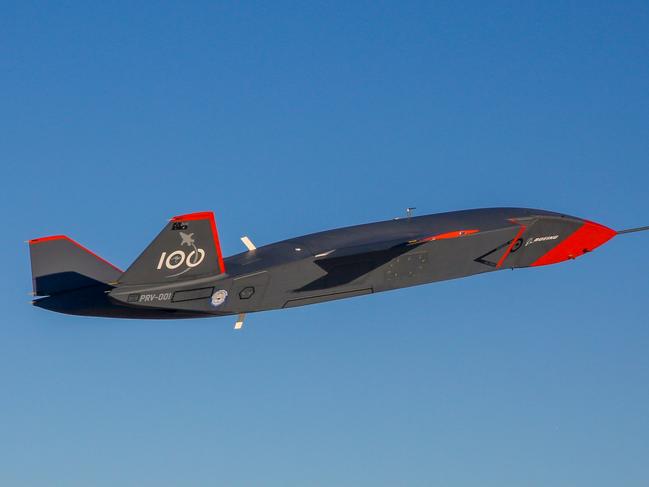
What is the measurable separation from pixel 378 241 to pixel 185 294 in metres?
9.21

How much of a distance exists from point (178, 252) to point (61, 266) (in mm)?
5025

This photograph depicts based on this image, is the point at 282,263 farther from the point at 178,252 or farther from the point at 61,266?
the point at 61,266

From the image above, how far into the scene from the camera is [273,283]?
52.6 meters

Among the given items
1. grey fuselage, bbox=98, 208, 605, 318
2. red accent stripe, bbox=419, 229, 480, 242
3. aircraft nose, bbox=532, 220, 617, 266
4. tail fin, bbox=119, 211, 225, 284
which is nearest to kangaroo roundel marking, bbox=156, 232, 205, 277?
tail fin, bbox=119, 211, 225, 284

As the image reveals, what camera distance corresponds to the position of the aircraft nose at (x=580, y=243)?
2425 inches

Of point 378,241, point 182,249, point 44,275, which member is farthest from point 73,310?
point 378,241

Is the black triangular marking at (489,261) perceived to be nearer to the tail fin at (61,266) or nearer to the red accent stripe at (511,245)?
the red accent stripe at (511,245)

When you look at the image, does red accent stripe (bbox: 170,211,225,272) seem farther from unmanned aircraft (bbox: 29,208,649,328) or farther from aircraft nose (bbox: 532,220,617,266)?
aircraft nose (bbox: 532,220,617,266)

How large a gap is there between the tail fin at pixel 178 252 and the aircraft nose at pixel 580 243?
18.4 metres

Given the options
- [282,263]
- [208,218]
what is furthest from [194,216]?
[282,263]

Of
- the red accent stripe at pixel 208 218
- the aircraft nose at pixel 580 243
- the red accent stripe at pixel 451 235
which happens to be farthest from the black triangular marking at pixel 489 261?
the red accent stripe at pixel 208 218

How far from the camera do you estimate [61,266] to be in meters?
51.1

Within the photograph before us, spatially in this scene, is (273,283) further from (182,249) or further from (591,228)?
(591,228)

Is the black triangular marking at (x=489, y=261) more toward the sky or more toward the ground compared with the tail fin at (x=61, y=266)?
more toward the sky
